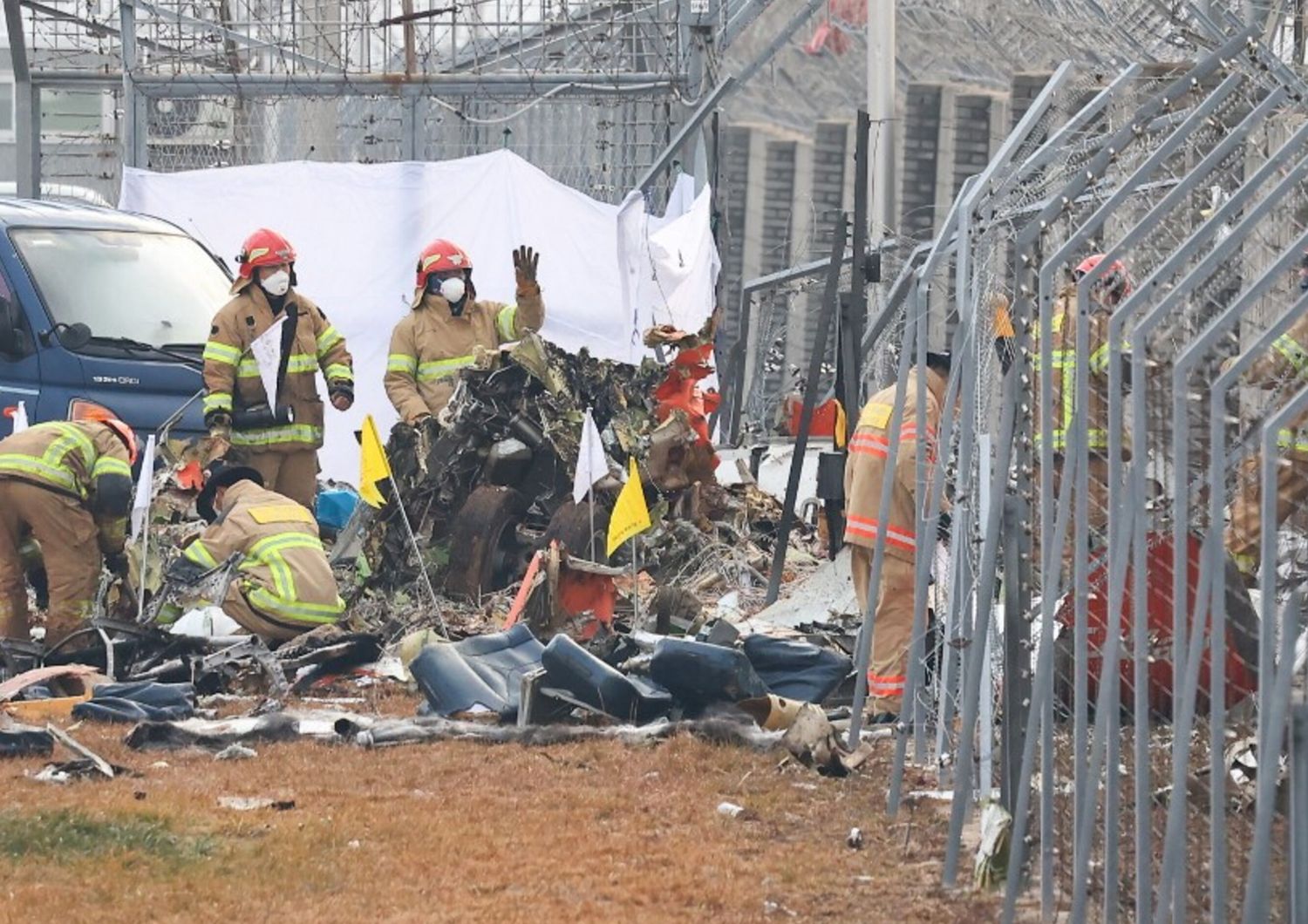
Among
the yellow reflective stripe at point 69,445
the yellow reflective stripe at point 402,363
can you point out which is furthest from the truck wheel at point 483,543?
the yellow reflective stripe at point 69,445

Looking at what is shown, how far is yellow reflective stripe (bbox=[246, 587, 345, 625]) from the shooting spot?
1053 cm

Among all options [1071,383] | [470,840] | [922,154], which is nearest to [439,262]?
[470,840]

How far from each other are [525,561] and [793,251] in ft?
43.1

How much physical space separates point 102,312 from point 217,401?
75.6 inches

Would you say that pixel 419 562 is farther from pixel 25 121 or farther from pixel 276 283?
pixel 25 121

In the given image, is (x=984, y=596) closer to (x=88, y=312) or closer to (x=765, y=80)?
(x=88, y=312)

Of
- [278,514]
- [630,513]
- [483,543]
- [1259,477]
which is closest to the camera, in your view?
[1259,477]

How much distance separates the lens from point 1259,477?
5.65 meters

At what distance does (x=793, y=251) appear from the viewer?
2522 cm

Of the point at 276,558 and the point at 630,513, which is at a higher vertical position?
the point at 630,513

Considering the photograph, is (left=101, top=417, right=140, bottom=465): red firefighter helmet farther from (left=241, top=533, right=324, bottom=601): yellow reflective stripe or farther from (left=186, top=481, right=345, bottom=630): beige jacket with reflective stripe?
(left=241, top=533, right=324, bottom=601): yellow reflective stripe

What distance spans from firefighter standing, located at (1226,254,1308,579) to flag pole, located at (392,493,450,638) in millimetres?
5667

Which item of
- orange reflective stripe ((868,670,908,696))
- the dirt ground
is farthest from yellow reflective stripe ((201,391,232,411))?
orange reflective stripe ((868,670,908,696))

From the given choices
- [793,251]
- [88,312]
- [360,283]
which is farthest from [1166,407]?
[793,251]
